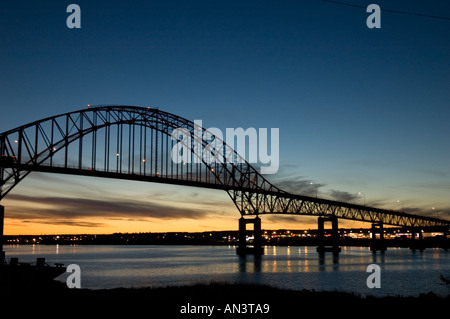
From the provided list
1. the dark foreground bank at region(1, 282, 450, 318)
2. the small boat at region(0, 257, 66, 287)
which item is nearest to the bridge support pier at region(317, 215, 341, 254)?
the small boat at region(0, 257, 66, 287)

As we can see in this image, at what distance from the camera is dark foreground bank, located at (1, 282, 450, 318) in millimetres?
22094

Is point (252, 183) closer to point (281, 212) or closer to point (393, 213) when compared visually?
point (281, 212)

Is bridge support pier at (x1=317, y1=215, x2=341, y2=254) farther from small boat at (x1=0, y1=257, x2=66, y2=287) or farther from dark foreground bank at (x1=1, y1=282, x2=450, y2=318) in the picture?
dark foreground bank at (x1=1, y1=282, x2=450, y2=318)

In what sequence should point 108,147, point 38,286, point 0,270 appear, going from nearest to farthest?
point 38,286
point 0,270
point 108,147

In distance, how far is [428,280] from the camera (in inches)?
2104

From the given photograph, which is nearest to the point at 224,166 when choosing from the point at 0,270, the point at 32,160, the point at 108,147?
the point at 108,147

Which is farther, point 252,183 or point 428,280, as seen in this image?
point 252,183
